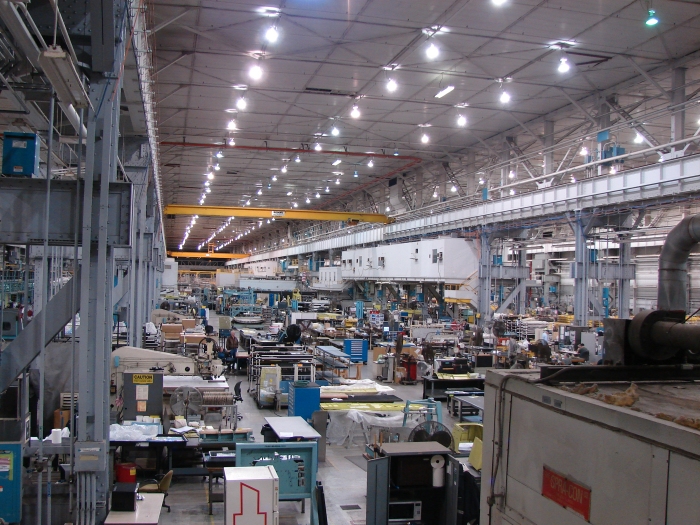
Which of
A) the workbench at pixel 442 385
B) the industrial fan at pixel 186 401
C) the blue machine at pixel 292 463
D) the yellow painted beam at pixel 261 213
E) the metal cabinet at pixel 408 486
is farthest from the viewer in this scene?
the yellow painted beam at pixel 261 213

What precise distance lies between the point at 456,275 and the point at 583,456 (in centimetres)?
2289

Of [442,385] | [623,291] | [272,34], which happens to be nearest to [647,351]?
[272,34]

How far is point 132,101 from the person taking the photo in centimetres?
1209

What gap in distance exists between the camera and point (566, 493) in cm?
359

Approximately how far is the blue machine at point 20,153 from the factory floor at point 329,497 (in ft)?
17.7

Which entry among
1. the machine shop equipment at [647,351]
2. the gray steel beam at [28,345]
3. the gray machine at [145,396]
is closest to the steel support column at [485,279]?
the gray machine at [145,396]

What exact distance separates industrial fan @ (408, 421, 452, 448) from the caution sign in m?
5.26

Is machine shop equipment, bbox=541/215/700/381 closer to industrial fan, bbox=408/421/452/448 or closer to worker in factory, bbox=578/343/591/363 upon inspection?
industrial fan, bbox=408/421/452/448

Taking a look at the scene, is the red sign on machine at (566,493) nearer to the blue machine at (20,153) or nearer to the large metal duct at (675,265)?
the large metal duct at (675,265)

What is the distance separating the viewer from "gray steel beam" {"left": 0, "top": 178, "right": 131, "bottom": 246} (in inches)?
278

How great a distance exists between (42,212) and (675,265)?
7099mm

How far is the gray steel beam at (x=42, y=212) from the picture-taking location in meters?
7.06

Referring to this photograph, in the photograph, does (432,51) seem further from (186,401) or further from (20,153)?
(20,153)

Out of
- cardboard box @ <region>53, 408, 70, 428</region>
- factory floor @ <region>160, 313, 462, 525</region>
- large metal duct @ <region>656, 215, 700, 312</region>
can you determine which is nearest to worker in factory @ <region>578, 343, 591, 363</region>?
factory floor @ <region>160, 313, 462, 525</region>
